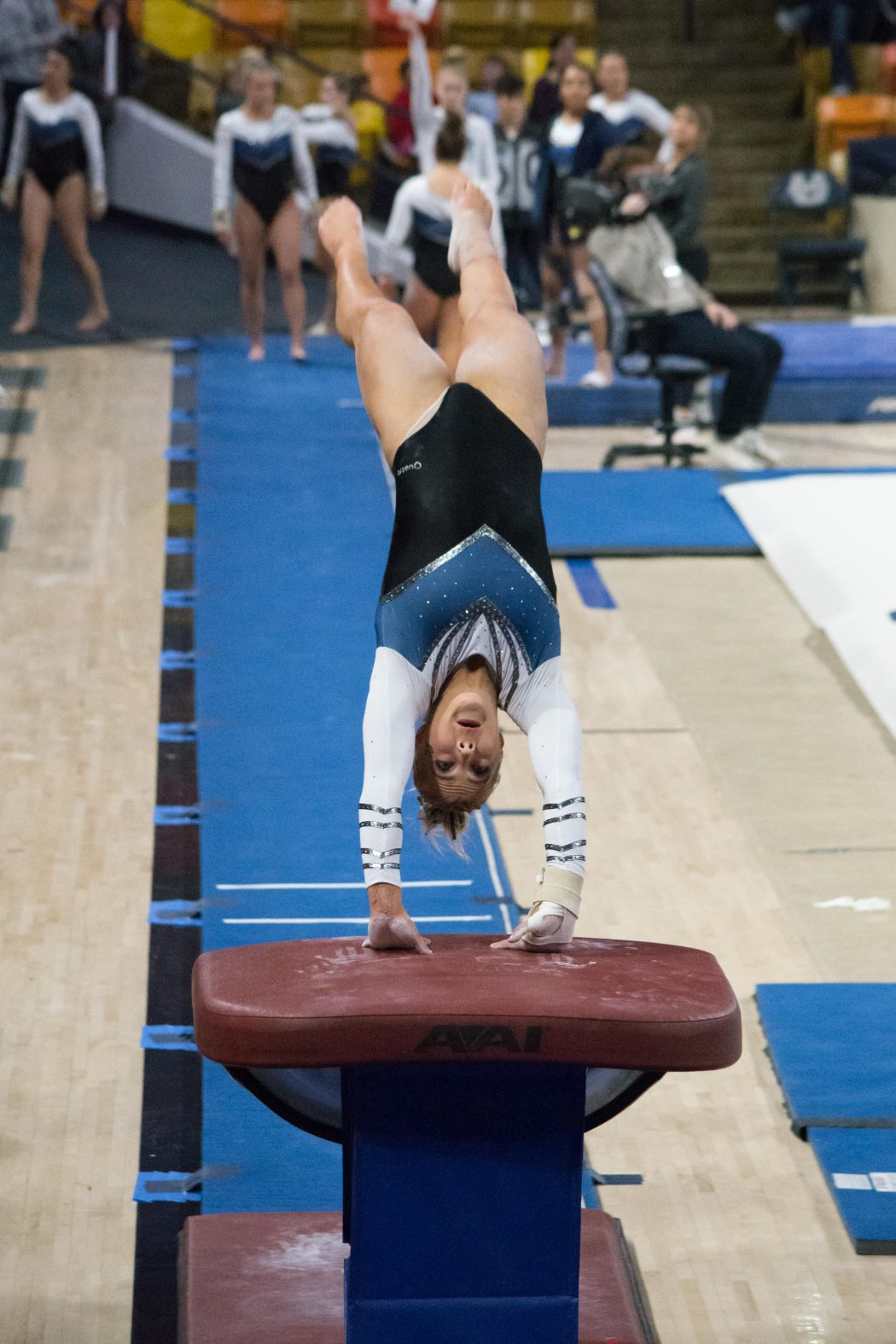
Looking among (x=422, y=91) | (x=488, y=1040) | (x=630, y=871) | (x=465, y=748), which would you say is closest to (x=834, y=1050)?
(x=630, y=871)

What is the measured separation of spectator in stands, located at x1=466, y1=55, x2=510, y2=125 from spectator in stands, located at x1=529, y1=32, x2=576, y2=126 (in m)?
0.30

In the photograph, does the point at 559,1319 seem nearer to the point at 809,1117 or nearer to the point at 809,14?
the point at 809,1117

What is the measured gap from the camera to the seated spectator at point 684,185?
8.07 meters

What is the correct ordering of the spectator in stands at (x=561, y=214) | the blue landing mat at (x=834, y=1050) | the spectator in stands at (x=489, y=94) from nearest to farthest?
the blue landing mat at (x=834, y=1050)
the spectator in stands at (x=561, y=214)
the spectator in stands at (x=489, y=94)

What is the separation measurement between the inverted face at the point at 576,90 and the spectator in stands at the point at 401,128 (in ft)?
9.52

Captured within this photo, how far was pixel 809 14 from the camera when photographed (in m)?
13.6

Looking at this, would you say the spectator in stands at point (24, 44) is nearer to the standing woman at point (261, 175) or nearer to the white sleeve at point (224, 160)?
the standing woman at point (261, 175)

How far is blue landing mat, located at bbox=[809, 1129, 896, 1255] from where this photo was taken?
3.14 m

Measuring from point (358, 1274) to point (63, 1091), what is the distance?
3.87ft

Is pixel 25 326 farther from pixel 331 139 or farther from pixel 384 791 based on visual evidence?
pixel 384 791

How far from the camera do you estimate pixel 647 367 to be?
8.47 meters

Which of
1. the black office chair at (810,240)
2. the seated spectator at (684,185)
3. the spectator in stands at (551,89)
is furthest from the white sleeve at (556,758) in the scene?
the black office chair at (810,240)

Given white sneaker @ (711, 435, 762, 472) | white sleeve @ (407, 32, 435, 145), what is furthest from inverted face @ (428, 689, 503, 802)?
white sleeve @ (407, 32, 435, 145)

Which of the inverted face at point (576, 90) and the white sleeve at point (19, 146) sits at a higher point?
the inverted face at point (576, 90)
